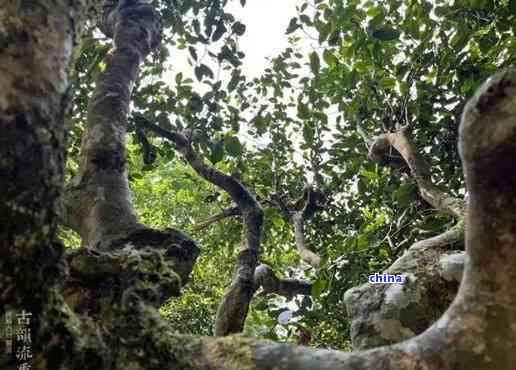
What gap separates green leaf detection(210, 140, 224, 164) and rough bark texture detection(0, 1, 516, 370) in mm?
2287

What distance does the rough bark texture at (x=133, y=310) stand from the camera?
875mm

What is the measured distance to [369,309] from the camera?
2.00m

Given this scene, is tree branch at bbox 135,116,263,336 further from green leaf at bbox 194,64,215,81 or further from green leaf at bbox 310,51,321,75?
green leaf at bbox 310,51,321,75

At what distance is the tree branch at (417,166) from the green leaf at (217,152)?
1204mm

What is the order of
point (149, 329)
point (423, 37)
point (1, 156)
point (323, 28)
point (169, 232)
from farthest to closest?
point (423, 37) → point (323, 28) → point (169, 232) → point (149, 329) → point (1, 156)

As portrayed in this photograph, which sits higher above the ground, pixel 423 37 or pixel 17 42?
pixel 423 37

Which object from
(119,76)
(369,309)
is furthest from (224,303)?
(119,76)

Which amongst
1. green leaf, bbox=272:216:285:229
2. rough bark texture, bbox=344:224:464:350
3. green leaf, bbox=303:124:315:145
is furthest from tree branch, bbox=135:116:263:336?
green leaf, bbox=272:216:285:229

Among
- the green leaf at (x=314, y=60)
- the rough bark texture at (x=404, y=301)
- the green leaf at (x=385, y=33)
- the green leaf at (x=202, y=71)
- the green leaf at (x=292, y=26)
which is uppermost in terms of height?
the green leaf at (x=292, y=26)

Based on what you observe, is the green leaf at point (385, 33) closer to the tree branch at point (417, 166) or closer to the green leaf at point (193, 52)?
the tree branch at point (417, 166)

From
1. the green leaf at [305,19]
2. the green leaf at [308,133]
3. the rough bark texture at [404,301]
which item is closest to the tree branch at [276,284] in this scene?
the green leaf at [308,133]

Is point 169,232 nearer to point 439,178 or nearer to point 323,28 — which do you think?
point 323,28

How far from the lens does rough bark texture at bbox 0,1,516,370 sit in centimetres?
87

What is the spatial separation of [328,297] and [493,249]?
2978mm
